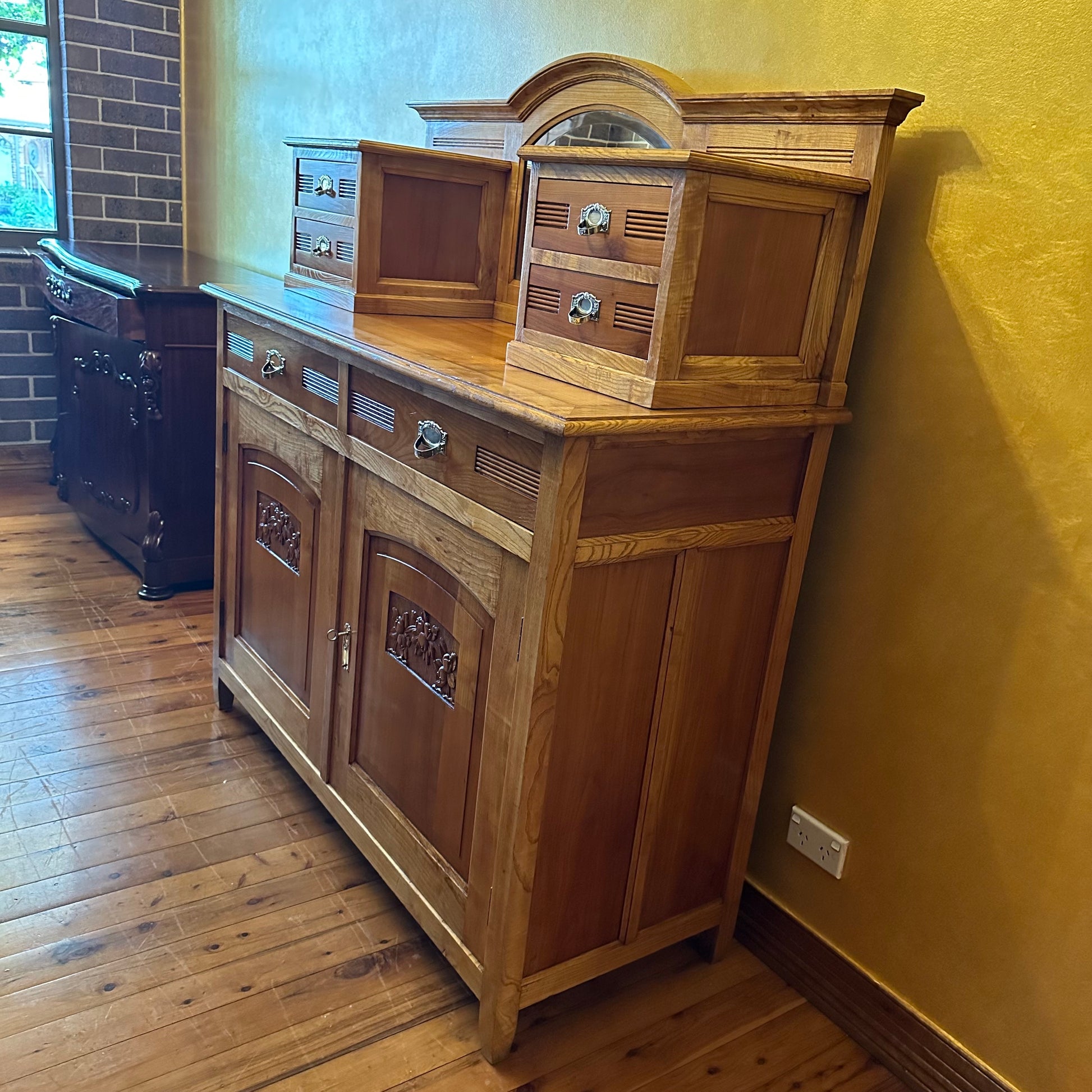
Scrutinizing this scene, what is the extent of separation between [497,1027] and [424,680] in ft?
1.85

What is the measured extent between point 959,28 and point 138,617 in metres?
2.61

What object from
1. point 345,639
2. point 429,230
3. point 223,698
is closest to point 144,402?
point 223,698

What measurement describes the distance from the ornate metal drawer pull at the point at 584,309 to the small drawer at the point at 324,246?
0.75 m

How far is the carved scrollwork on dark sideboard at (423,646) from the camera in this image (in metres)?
1.63

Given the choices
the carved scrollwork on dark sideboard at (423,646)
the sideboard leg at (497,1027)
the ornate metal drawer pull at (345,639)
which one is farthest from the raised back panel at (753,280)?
the sideboard leg at (497,1027)

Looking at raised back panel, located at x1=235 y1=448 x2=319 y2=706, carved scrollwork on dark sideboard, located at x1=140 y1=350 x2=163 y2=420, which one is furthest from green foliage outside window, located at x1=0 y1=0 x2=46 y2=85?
raised back panel, located at x1=235 y1=448 x2=319 y2=706

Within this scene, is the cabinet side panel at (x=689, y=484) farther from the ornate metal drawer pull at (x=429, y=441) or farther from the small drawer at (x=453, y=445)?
the ornate metal drawer pull at (x=429, y=441)

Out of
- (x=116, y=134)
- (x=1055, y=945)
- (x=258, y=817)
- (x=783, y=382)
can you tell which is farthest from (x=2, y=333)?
(x=1055, y=945)

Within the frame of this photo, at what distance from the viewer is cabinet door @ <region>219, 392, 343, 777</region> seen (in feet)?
6.43

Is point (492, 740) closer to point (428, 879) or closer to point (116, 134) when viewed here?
point (428, 879)

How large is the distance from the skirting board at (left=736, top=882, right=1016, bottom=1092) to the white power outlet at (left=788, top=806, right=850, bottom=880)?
0.14m

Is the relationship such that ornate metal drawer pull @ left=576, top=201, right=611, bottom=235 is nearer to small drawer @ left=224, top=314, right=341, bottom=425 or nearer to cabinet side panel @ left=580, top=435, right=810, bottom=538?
cabinet side panel @ left=580, top=435, right=810, bottom=538

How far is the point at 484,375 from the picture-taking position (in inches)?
57.5

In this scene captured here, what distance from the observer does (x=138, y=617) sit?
9.86 feet
